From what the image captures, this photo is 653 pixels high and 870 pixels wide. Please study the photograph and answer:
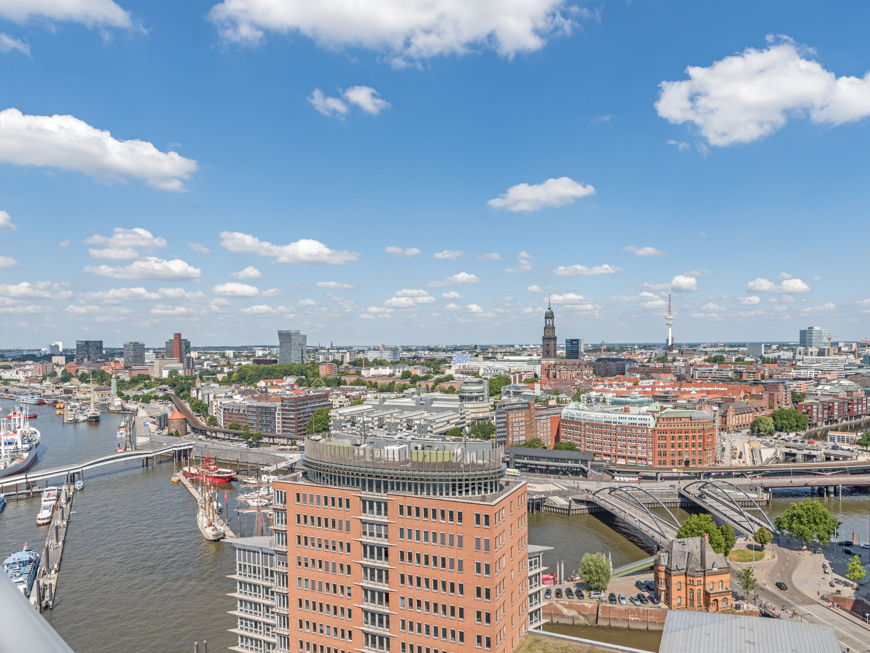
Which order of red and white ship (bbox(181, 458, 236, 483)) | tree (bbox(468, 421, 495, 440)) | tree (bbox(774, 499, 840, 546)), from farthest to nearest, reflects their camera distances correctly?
tree (bbox(468, 421, 495, 440)) → red and white ship (bbox(181, 458, 236, 483)) → tree (bbox(774, 499, 840, 546))

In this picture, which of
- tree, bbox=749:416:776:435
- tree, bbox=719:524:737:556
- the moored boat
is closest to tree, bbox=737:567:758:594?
tree, bbox=719:524:737:556

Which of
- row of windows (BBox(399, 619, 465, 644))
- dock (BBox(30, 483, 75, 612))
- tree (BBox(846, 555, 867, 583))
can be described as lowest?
A: dock (BBox(30, 483, 75, 612))

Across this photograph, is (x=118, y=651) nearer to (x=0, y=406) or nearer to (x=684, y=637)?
(x=684, y=637)

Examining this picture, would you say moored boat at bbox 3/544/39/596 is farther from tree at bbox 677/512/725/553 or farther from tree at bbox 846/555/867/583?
tree at bbox 846/555/867/583

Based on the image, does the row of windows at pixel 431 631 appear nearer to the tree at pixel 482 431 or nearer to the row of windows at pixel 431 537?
the row of windows at pixel 431 537

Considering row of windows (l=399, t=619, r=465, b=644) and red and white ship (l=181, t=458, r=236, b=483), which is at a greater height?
row of windows (l=399, t=619, r=465, b=644)

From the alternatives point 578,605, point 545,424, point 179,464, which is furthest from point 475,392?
point 578,605

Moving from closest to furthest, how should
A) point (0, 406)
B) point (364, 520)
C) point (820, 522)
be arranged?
point (364, 520)
point (820, 522)
point (0, 406)

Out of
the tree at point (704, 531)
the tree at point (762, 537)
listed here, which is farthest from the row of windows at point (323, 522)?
the tree at point (762, 537)
